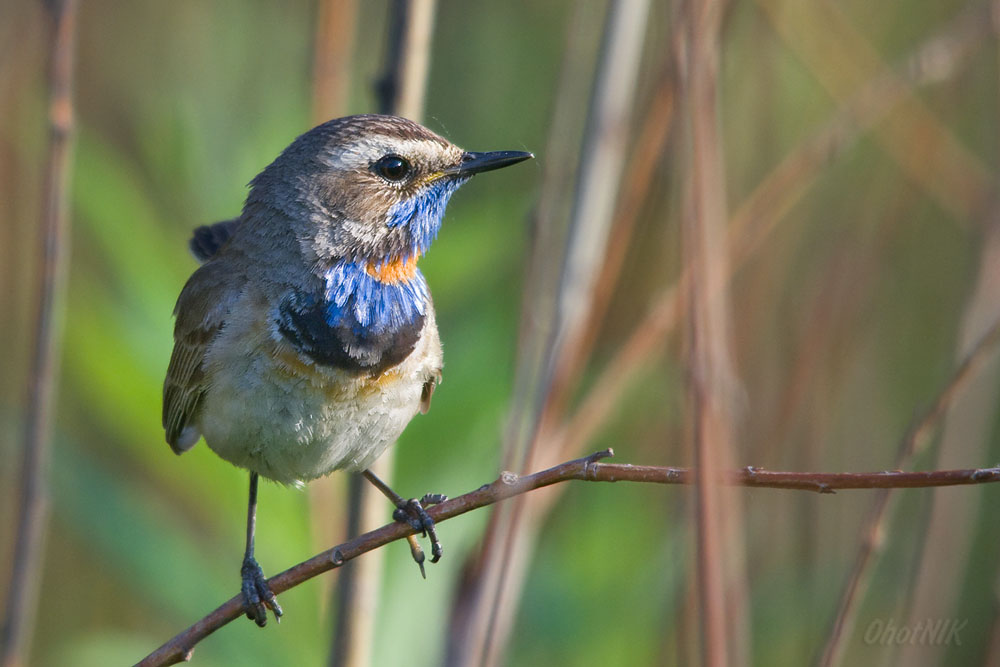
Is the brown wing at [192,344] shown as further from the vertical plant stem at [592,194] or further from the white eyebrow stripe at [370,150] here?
the vertical plant stem at [592,194]

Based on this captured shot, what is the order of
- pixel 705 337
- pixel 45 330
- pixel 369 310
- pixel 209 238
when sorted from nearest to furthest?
pixel 705 337, pixel 45 330, pixel 369 310, pixel 209 238

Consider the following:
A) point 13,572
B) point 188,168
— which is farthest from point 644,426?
point 13,572

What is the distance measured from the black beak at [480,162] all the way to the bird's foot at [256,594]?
1.18m

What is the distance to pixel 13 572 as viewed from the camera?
2699mm

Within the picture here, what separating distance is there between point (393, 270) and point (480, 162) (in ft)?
1.23

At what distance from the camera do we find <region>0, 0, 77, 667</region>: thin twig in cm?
264

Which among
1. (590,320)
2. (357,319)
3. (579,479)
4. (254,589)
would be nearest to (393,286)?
(357,319)

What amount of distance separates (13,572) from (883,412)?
3.28m

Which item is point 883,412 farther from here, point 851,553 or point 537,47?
point 537,47

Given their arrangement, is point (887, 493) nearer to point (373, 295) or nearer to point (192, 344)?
point (373, 295)

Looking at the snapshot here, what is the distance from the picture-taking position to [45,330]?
2695 millimetres

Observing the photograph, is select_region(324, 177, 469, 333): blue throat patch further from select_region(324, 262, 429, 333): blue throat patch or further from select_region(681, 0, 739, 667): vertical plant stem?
select_region(681, 0, 739, 667): vertical plant stem

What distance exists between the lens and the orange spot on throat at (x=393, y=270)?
9.83 ft

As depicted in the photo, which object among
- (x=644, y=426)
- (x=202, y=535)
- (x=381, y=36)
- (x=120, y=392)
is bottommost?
(x=202, y=535)
